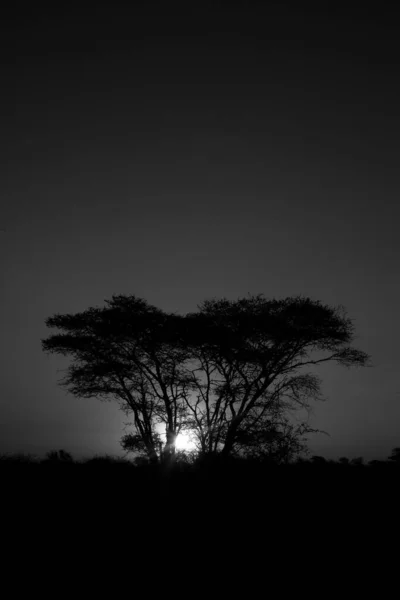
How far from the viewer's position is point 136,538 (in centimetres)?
673

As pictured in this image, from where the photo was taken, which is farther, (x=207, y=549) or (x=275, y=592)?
(x=207, y=549)

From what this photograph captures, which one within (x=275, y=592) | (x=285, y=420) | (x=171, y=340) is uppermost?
(x=171, y=340)

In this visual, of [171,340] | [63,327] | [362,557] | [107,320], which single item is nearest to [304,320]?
[171,340]

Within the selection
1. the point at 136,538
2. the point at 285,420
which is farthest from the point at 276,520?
the point at 285,420

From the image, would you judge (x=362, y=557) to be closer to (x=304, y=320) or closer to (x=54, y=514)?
(x=54, y=514)

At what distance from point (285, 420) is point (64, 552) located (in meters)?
18.5

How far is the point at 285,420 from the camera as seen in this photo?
23.4 meters

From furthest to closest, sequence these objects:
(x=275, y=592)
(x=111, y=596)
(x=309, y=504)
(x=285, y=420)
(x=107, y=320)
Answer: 1. (x=107, y=320)
2. (x=285, y=420)
3. (x=309, y=504)
4. (x=275, y=592)
5. (x=111, y=596)

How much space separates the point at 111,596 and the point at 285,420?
62.6 feet

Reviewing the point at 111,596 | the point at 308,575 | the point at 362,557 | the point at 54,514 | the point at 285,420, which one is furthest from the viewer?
the point at 285,420

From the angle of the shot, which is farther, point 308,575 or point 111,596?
point 308,575

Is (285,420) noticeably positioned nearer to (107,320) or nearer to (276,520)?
(107,320)

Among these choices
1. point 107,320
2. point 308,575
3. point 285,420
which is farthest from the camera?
point 107,320

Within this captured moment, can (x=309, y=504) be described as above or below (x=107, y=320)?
below
